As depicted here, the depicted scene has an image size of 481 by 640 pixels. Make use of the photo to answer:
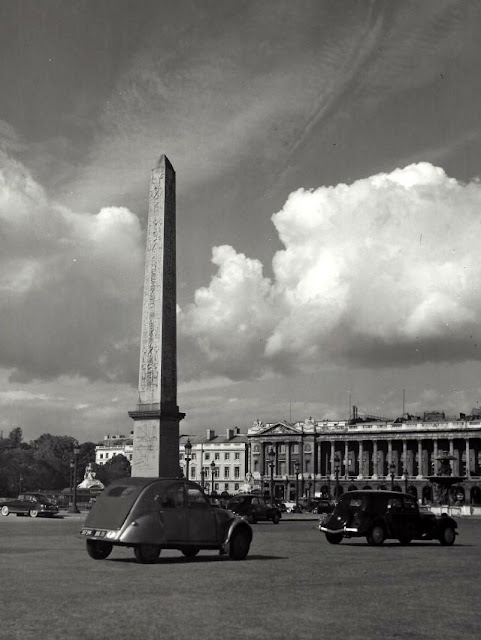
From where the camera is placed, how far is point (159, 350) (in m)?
35.2

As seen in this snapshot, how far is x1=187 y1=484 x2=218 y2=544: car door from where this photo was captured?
703 inches

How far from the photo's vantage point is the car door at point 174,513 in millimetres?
Answer: 17406

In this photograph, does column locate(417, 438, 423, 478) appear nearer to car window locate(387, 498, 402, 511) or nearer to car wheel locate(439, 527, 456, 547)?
car wheel locate(439, 527, 456, 547)

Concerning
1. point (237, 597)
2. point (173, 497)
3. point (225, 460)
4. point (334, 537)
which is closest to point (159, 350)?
point (334, 537)

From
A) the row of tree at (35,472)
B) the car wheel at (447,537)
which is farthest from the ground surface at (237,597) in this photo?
the row of tree at (35,472)

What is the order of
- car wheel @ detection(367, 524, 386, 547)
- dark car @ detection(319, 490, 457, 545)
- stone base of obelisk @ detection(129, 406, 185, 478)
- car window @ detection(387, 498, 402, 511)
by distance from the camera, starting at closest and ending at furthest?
car wheel @ detection(367, 524, 386, 547)
dark car @ detection(319, 490, 457, 545)
car window @ detection(387, 498, 402, 511)
stone base of obelisk @ detection(129, 406, 185, 478)

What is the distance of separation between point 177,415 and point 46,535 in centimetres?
926

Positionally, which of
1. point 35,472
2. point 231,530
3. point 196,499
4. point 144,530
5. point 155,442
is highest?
point 155,442

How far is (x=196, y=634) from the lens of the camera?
355 inches

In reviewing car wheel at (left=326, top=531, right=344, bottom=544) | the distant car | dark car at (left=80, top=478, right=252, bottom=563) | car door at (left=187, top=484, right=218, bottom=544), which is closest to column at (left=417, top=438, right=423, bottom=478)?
the distant car

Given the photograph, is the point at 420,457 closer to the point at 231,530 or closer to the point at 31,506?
the point at 31,506

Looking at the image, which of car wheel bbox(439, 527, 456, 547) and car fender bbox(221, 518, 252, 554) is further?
car wheel bbox(439, 527, 456, 547)

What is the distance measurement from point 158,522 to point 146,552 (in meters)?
0.58

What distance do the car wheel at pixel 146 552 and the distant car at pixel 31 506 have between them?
32.0 m
